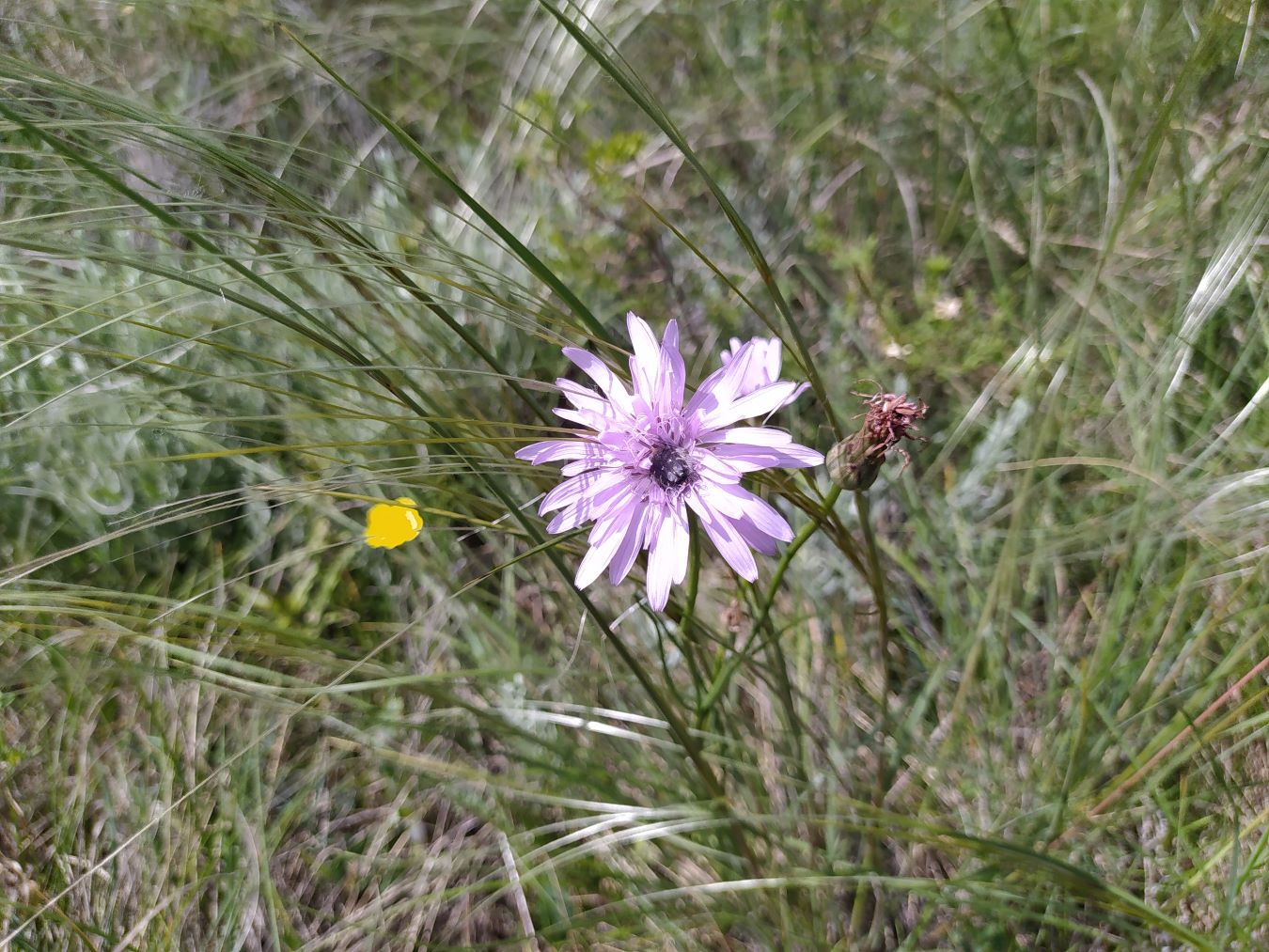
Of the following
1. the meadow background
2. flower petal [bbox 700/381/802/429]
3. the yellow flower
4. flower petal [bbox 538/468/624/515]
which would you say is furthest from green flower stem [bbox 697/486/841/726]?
the yellow flower

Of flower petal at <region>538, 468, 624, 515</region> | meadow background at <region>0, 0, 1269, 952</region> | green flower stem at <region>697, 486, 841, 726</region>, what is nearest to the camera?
green flower stem at <region>697, 486, 841, 726</region>

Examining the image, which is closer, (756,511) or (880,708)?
(756,511)

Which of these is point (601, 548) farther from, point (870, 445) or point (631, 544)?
point (870, 445)

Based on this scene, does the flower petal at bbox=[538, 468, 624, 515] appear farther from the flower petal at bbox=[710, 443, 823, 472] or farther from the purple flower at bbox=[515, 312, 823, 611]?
the flower petal at bbox=[710, 443, 823, 472]

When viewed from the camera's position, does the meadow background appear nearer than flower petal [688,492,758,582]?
No

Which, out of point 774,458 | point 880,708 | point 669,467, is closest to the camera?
point 774,458

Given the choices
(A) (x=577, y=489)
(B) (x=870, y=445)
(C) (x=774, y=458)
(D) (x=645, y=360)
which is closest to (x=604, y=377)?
(D) (x=645, y=360)

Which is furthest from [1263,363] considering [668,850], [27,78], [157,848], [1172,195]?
[157,848]

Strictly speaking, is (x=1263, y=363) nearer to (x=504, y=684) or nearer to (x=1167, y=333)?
(x=1167, y=333)
